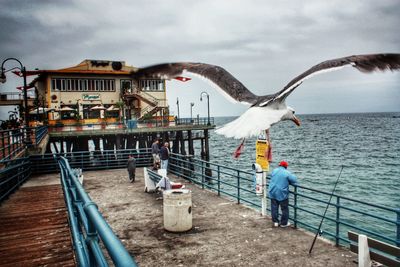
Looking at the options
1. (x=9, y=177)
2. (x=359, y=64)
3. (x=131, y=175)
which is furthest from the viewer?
(x=131, y=175)

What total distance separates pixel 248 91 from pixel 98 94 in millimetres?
35371

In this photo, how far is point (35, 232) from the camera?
5559mm

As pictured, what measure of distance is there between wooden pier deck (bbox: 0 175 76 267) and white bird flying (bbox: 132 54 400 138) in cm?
306

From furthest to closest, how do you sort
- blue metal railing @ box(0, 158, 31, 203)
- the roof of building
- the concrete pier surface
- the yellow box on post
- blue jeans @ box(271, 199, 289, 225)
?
the roof of building
blue metal railing @ box(0, 158, 31, 203)
blue jeans @ box(271, 199, 289, 225)
the yellow box on post
the concrete pier surface

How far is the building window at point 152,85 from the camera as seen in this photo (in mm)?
41544

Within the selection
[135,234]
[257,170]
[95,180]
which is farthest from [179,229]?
[95,180]

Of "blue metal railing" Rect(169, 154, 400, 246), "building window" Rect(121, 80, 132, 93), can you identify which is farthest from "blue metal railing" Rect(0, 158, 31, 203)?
"building window" Rect(121, 80, 132, 93)

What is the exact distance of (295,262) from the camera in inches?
240

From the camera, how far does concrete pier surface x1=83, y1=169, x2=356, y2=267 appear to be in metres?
6.27

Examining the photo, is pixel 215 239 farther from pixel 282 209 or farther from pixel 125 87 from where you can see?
pixel 125 87

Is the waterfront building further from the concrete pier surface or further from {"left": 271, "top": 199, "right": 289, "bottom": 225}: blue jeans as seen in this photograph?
{"left": 271, "top": 199, "right": 289, "bottom": 225}: blue jeans

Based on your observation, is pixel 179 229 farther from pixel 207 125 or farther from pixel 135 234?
pixel 207 125

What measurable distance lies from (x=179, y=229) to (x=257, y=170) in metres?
2.48

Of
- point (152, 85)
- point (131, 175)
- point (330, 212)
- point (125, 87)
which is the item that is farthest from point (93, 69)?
point (330, 212)
